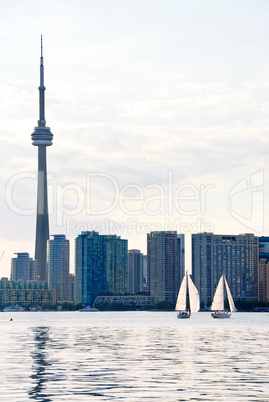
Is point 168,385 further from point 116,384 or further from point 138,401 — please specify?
point 138,401

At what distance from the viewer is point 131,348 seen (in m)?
97.5

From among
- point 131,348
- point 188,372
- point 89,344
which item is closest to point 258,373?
point 188,372

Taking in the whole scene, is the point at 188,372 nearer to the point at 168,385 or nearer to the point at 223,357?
the point at 168,385

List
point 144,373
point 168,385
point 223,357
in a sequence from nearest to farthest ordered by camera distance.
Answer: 1. point 168,385
2. point 144,373
3. point 223,357

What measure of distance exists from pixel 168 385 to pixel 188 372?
30.4 feet

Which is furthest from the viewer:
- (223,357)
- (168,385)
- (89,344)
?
(89,344)

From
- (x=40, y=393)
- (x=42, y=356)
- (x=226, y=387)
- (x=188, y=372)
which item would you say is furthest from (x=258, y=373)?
(x=42, y=356)

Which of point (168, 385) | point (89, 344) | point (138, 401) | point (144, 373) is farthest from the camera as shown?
point (89, 344)

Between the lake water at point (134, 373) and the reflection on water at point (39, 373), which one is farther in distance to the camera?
the reflection on water at point (39, 373)

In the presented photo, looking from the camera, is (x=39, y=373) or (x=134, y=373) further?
(x=39, y=373)

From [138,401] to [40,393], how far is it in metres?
7.40

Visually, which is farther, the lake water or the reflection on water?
the reflection on water

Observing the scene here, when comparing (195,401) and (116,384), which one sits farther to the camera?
(116,384)

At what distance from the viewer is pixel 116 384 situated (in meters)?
58.4
